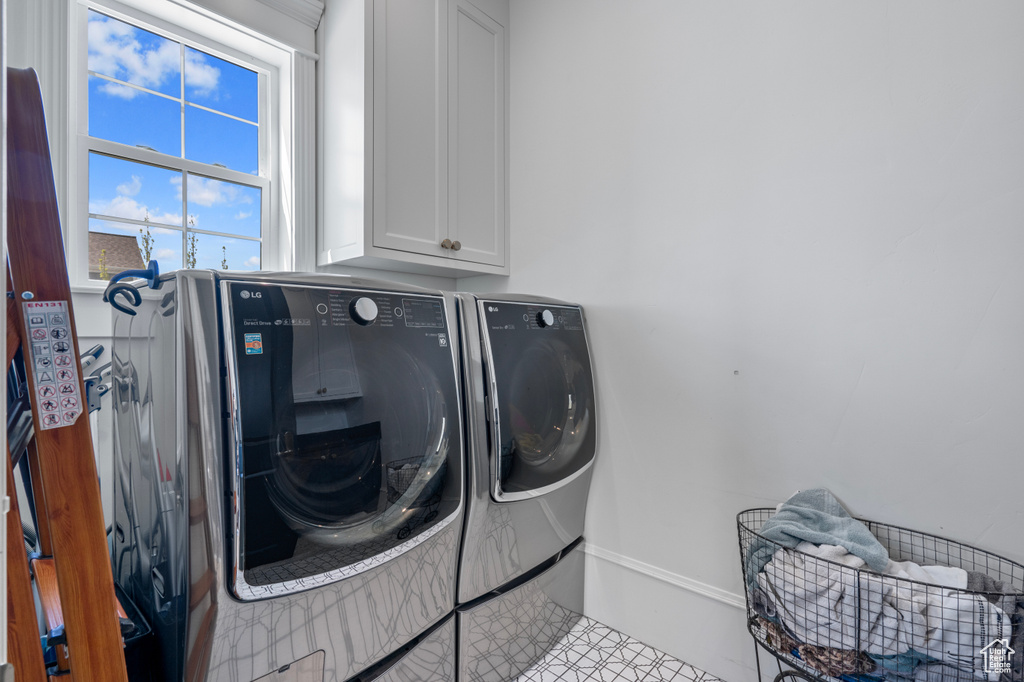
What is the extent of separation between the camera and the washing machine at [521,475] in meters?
1.50

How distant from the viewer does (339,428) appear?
1.14 m

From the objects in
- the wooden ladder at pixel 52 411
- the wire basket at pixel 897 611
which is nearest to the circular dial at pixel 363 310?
the wooden ladder at pixel 52 411

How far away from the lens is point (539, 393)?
1.71 metres

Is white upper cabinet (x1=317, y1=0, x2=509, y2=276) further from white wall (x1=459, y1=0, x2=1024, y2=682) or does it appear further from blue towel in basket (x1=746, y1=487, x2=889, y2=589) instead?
blue towel in basket (x1=746, y1=487, x2=889, y2=589)

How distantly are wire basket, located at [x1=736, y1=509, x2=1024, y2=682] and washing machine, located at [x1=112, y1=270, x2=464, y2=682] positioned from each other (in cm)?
86

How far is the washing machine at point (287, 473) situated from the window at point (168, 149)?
1.43 ft

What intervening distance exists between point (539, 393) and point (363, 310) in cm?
71

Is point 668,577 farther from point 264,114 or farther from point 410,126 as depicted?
point 264,114

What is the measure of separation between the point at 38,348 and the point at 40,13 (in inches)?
Result: 43.8

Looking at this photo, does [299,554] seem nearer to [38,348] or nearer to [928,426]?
[38,348]

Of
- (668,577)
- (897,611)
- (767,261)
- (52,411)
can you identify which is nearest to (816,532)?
(897,611)

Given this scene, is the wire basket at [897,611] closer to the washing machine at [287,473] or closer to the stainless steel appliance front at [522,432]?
the stainless steel appliance front at [522,432]

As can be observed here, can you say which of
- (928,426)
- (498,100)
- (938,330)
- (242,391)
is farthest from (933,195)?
(242,391)

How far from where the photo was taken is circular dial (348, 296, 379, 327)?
1198 millimetres
